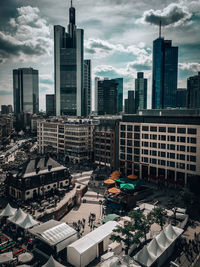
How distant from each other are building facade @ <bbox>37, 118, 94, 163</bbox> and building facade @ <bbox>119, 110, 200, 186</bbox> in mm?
27304

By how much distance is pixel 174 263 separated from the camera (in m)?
34.2

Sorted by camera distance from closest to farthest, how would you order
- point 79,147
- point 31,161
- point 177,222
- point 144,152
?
point 177,222 → point 31,161 → point 144,152 → point 79,147

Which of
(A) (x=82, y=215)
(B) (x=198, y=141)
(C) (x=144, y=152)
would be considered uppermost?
(B) (x=198, y=141)

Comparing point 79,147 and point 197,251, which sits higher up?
point 79,147

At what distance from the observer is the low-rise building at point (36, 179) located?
2259 inches

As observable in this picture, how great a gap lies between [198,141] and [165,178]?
1730cm

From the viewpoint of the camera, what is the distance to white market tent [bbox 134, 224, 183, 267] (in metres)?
33.5


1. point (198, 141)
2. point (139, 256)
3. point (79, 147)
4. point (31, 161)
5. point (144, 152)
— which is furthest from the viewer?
point (79, 147)

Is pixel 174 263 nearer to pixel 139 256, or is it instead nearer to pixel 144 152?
pixel 139 256

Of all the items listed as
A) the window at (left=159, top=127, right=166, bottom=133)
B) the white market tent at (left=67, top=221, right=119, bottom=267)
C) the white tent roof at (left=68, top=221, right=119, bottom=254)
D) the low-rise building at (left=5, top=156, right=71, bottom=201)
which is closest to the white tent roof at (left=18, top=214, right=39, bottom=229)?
the white market tent at (left=67, top=221, right=119, bottom=267)

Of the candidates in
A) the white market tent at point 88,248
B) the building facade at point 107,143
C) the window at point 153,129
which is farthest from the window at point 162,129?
the white market tent at point 88,248

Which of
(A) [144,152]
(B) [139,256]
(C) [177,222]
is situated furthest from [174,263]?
(A) [144,152]

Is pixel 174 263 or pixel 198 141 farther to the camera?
pixel 198 141

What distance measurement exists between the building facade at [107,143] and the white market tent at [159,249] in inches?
2148
